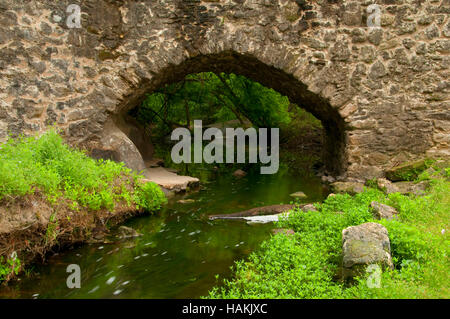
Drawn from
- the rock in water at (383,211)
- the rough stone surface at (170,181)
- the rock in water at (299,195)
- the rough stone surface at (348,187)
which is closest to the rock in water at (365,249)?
the rock in water at (383,211)

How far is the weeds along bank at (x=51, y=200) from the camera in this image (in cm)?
384

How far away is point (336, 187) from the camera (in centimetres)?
727

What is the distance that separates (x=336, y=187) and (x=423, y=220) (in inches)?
110

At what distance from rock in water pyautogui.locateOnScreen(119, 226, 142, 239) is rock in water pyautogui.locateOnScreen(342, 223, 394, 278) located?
2865 mm

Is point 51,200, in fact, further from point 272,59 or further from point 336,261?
point 272,59

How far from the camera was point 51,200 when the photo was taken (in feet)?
13.9

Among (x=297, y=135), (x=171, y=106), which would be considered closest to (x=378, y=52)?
(x=297, y=135)

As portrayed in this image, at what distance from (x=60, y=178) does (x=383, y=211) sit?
3.91 m

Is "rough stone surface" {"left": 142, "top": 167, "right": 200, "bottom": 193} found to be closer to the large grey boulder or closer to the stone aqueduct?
the large grey boulder

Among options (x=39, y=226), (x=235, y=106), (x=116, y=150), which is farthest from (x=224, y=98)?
(x=39, y=226)

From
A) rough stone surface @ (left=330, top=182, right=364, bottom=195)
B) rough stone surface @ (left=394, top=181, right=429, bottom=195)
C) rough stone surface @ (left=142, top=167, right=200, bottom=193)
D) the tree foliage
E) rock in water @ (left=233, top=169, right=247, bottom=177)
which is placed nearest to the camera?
rough stone surface @ (left=394, top=181, right=429, bottom=195)

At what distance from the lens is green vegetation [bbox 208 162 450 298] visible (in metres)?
3.06

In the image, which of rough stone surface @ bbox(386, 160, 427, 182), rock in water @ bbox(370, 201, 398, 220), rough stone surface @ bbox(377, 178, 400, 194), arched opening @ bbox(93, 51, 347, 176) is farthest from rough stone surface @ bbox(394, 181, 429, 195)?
arched opening @ bbox(93, 51, 347, 176)
